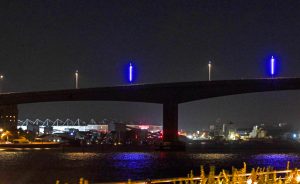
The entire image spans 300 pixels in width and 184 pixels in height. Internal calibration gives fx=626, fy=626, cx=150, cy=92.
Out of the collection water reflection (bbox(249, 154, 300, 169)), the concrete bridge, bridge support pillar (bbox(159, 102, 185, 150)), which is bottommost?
water reflection (bbox(249, 154, 300, 169))

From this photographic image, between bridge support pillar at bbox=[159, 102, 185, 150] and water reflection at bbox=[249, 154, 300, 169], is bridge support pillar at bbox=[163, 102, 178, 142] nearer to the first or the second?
bridge support pillar at bbox=[159, 102, 185, 150]

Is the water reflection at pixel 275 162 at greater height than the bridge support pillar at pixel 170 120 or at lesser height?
lesser

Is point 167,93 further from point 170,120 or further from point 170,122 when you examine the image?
point 170,122

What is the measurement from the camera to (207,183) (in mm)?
15070

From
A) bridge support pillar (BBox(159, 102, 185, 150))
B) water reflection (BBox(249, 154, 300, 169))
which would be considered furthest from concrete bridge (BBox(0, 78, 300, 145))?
water reflection (BBox(249, 154, 300, 169))

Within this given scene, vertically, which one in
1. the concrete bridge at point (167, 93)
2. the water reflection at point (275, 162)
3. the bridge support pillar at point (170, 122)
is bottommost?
the water reflection at point (275, 162)

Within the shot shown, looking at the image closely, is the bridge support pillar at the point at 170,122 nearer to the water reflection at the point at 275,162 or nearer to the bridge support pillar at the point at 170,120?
the bridge support pillar at the point at 170,120

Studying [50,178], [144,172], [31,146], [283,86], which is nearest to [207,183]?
[50,178]

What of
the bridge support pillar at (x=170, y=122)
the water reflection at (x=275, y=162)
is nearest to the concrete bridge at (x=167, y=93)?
the bridge support pillar at (x=170, y=122)

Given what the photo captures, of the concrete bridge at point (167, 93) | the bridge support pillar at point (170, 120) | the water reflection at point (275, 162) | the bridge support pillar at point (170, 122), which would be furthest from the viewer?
the bridge support pillar at point (170, 120)

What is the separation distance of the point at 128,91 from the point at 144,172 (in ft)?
178

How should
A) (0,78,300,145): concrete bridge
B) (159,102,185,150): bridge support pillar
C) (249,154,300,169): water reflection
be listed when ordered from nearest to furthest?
(249,154,300,169): water reflection, (0,78,300,145): concrete bridge, (159,102,185,150): bridge support pillar

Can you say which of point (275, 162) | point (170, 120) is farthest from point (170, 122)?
point (275, 162)

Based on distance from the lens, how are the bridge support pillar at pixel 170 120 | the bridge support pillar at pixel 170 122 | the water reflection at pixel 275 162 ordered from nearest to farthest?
1. the water reflection at pixel 275 162
2. the bridge support pillar at pixel 170 122
3. the bridge support pillar at pixel 170 120
